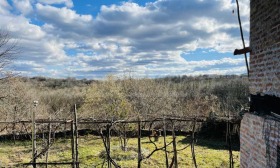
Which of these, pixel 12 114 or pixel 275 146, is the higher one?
pixel 275 146

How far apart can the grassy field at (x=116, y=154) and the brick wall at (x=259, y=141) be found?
755cm

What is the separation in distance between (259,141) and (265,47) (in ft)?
4.62

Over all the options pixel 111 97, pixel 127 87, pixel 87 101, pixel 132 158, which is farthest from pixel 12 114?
pixel 132 158

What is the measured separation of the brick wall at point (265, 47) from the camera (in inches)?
170

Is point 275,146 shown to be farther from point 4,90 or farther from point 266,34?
point 4,90

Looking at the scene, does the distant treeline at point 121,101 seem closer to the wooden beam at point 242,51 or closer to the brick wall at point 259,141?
the brick wall at point 259,141

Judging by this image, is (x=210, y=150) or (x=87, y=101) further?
(x=87, y=101)

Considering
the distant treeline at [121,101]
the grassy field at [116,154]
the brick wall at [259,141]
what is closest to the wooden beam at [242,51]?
the brick wall at [259,141]

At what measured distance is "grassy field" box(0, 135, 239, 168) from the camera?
13469mm

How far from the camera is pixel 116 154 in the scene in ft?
46.7

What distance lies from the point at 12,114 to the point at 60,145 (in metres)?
6.63

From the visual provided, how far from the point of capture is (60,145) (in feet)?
58.2

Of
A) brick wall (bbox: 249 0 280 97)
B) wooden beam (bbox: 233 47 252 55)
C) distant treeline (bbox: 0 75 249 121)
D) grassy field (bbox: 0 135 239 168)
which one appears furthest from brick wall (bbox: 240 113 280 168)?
distant treeline (bbox: 0 75 249 121)

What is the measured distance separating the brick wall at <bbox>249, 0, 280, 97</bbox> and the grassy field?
27.3 ft
